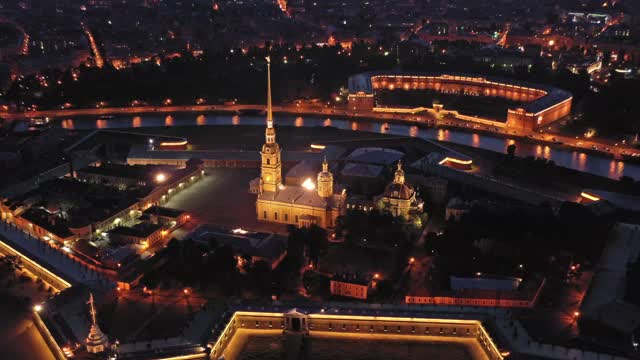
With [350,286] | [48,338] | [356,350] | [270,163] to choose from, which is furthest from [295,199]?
[48,338]

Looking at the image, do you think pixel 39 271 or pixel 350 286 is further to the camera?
pixel 39 271

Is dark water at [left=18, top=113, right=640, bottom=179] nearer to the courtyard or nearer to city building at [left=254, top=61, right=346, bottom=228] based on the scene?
the courtyard

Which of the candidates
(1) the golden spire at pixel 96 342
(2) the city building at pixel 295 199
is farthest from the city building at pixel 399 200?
(1) the golden spire at pixel 96 342

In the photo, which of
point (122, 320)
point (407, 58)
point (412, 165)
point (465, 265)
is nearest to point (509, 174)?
point (412, 165)

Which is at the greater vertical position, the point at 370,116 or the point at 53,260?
the point at 370,116

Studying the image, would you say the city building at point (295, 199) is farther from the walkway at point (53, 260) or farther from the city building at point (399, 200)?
the walkway at point (53, 260)

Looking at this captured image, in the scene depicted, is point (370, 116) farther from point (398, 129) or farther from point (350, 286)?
point (350, 286)

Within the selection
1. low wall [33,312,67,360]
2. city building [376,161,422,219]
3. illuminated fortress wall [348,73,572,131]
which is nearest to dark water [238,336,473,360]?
low wall [33,312,67,360]
